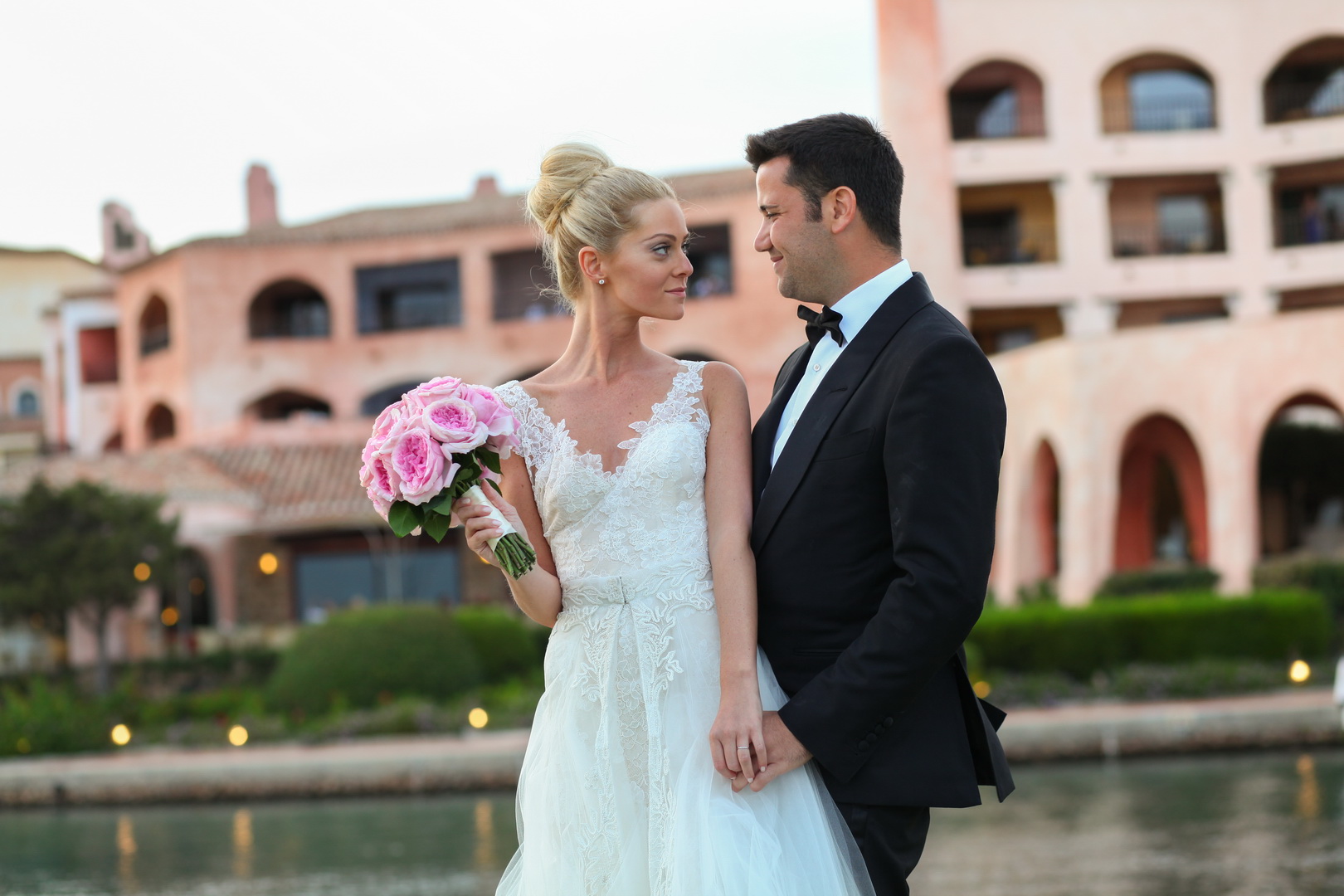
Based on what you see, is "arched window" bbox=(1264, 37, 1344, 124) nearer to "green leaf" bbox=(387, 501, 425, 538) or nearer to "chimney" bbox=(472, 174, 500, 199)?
"chimney" bbox=(472, 174, 500, 199)

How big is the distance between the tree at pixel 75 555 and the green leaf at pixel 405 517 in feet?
62.8

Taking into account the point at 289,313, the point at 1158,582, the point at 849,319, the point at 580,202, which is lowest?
the point at 1158,582

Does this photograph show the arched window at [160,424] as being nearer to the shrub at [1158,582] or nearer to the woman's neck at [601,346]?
the shrub at [1158,582]

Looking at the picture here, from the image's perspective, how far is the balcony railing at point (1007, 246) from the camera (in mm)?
32219

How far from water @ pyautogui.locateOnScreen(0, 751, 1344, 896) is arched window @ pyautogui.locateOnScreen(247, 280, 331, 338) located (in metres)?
25.1

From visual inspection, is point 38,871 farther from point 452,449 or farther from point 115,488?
point 115,488

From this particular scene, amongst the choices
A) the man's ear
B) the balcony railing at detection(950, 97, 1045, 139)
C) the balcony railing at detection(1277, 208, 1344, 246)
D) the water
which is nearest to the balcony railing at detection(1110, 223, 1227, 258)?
the balcony railing at detection(1277, 208, 1344, 246)

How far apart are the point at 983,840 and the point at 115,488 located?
60.8ft

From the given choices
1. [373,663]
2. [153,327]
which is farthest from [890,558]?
[153,327]

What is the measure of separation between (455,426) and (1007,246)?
31.0 meters

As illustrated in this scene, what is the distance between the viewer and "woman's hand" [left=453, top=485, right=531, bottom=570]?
10.1 ft

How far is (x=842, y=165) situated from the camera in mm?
2990

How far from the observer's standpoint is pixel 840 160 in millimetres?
2990

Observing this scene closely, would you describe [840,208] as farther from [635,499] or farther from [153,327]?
[153,327]
